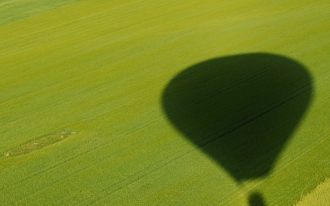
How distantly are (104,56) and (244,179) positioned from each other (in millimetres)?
8939

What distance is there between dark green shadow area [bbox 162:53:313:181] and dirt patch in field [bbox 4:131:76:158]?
256 centimetres

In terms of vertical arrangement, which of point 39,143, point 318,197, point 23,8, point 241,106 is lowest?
point 23,8

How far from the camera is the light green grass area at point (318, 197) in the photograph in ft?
21.9

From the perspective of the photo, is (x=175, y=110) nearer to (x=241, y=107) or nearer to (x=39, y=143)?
(x=241, y=107)

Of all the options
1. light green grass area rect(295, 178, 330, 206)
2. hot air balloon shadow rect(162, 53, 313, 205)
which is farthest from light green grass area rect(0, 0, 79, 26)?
light green grass area rect(295, 178, 330, 206)

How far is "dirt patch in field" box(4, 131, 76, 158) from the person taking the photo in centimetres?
957

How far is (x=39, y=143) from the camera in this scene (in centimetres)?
981

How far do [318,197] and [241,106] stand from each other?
361 centimetres

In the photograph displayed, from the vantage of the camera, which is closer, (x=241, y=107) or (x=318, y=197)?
(x=318, y=197)

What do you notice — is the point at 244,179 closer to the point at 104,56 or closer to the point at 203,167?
the point at 203,167

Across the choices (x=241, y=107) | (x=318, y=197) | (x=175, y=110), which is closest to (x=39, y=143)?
(x=175, y=110)

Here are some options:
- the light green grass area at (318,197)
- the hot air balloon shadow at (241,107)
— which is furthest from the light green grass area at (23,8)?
the light green grass area at (318,197)

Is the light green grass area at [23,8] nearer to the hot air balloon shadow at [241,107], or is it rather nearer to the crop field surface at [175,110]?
the crop field surface at [175,110]

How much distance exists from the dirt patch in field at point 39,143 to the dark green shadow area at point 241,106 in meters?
2.56
